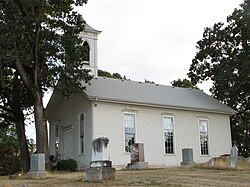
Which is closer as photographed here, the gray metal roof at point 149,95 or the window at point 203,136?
the gray metal roof at point 149,95

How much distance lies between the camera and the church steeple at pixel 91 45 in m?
31.7

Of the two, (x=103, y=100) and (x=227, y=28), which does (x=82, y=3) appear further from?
(x=227, y=28)

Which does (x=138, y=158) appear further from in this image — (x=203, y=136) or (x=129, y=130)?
(x=203, y=136)

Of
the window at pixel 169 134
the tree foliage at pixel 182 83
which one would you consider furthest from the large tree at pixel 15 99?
the tree foliage at pixel 182 83

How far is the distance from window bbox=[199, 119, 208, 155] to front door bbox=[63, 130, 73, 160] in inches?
356

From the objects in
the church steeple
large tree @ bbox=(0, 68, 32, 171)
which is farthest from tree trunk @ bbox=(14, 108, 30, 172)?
the church steeple

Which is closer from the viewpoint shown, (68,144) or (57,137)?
(68,144)

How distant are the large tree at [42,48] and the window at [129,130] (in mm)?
4044

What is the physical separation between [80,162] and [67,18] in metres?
8.99

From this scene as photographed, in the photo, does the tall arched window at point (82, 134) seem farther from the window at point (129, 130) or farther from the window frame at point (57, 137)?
the window frame at point (57, 137)

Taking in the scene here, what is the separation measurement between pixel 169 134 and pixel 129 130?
126 inches

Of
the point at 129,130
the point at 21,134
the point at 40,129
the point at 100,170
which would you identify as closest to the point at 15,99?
the point at 21,134

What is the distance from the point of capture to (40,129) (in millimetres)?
24906

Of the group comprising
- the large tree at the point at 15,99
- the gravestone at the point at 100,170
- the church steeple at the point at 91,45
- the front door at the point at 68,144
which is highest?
the church steeple at the point at 91,45
